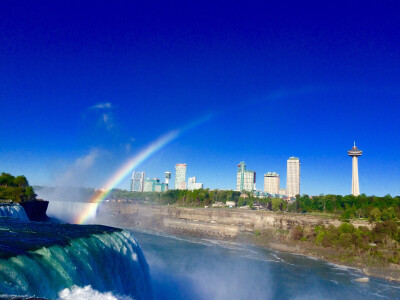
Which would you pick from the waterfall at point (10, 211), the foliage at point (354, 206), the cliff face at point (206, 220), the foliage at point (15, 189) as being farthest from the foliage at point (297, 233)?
the foliage at point (15, 189)

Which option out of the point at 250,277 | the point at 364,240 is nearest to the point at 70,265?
the point at 250,277

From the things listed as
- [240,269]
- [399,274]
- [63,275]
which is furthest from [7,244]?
[399,274]

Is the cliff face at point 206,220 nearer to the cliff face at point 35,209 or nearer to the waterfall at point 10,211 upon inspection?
the cliff face at point 35,209

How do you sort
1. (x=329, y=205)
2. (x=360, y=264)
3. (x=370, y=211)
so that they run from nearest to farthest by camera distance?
(x=360, y=264)
(x=370, y=211)
(x=329, y=205)

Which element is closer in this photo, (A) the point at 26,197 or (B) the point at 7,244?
(B) the point at 7,244

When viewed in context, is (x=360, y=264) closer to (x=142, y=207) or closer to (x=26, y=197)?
(x=26, y=197)

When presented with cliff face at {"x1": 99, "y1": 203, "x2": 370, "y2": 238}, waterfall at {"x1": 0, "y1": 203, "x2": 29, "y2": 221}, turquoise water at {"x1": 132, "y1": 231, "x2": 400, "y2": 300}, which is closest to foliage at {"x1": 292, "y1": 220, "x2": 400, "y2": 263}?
cliff face at {"x1": 99, "y1": 203, "x2": 370, "y2": 238}

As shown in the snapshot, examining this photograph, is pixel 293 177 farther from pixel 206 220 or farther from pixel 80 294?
pixel 80 294
